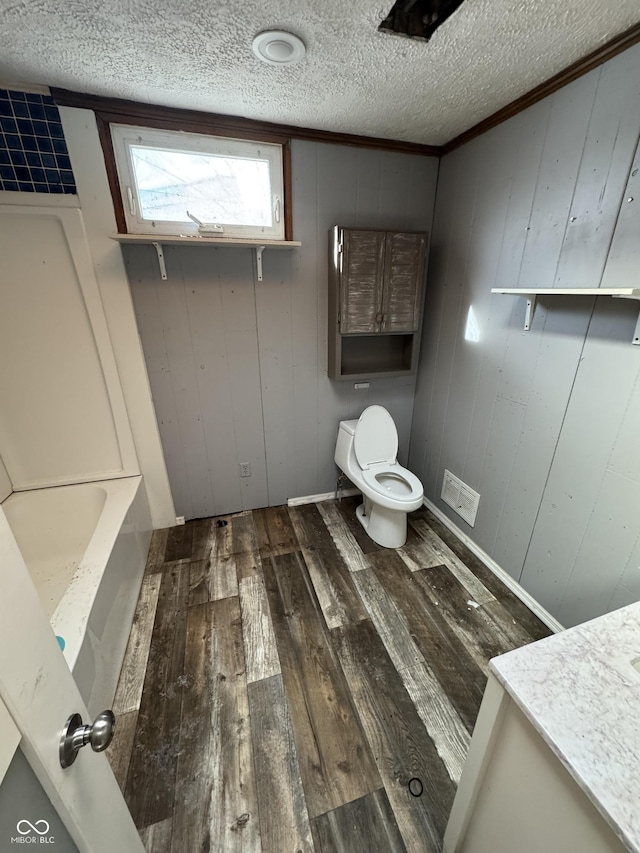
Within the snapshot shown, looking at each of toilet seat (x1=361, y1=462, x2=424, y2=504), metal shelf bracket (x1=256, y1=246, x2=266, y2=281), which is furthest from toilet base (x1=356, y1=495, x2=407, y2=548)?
metal shelf bracket (x1=256, y1=246, x2=266, y2=281)

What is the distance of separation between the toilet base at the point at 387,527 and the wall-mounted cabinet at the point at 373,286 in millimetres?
885

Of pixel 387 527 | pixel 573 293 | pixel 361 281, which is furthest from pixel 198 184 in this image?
pixel 387 527

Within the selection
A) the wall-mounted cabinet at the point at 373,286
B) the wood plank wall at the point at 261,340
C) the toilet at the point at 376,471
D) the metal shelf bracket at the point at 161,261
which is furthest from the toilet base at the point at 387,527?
the metal shelf bracket at the point at 161,261

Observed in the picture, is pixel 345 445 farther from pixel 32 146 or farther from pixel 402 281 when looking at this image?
pixel 32 146

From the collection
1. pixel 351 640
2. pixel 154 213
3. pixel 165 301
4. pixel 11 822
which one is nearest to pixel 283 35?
pixel 154 213

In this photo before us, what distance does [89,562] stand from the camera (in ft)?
4.81

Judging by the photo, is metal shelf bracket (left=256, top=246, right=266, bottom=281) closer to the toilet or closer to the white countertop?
the toilet

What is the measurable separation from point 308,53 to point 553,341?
1.50 m

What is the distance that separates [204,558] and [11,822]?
170 centimetres

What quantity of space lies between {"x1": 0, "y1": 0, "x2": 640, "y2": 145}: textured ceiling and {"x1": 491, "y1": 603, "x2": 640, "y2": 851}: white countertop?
5.95ft

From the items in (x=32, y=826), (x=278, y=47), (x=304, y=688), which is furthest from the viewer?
(x=304, y=688)

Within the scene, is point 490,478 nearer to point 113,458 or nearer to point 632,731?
point 632,731

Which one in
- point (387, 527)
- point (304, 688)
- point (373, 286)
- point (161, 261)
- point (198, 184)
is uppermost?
point (198, 184)

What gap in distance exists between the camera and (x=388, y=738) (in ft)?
4.12
